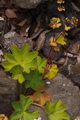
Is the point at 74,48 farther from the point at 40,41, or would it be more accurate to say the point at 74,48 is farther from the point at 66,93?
the point at 66,93

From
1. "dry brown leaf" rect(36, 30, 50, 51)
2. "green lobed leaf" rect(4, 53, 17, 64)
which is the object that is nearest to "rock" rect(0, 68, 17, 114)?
"green lobed leaf" rect(4, 53, 17, 64)

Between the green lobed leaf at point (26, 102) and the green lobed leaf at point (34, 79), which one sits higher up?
the green lobed leaf at point (34, 79)

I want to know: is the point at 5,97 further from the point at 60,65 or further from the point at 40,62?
the point at 60,65

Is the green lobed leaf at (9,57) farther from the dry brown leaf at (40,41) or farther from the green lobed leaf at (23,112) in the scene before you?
the dry brown leaf at (40,41)

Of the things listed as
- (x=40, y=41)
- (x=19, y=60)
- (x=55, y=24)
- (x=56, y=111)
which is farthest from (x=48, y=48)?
(x=56, y=111)

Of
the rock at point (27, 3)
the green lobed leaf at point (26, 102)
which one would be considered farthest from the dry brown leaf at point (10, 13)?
the green lobed leaf at point (26, 102)
